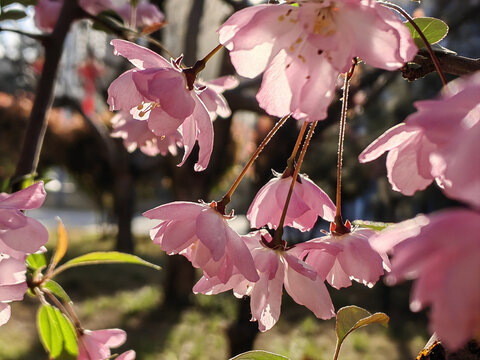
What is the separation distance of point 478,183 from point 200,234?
0.25 m

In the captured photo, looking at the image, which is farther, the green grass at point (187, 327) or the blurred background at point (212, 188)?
the green grass at point (187, 327)

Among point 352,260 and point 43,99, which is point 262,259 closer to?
point 352,260

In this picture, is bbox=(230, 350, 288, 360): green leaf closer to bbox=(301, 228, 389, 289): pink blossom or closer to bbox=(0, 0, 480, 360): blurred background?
bbox=(301, 228, 389, 289): pink blossom

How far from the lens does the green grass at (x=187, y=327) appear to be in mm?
2979

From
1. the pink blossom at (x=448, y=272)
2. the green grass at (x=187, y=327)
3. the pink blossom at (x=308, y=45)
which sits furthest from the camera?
the green grass at (x=187, y=327)

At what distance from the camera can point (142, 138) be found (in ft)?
2.06

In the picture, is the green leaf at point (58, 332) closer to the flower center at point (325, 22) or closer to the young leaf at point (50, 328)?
the young leaf at point (50, 328)

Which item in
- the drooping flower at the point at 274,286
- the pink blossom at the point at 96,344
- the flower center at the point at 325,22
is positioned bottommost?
the pink blossom at the point at 96,344

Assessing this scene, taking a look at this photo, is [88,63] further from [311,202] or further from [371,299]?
[311,202]

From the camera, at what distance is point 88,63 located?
4.98 meters

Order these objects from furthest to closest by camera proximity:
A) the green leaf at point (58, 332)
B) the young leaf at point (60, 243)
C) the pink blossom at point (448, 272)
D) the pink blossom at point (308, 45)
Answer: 1. the young leaf at point (60, 243)
2. the green leaf at point (58, 332)
3. the pink blossom at point (308, 45)
4. the pink blossom at point (448, 272)

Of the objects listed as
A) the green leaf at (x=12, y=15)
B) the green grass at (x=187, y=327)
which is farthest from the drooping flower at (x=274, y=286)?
the green grass at (x=187, y=327)

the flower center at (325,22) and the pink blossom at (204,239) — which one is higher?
the flower center at (325,22)

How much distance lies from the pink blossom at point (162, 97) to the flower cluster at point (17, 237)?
101 millimetres
